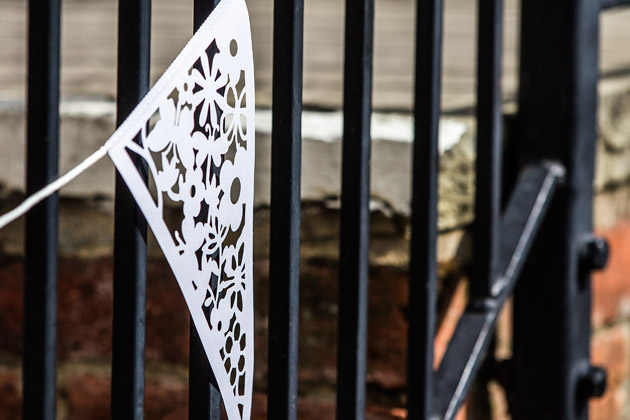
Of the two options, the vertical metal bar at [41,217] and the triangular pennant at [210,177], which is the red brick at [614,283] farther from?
the vertical metal bar at [41,217]

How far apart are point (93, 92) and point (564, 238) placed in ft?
1.91

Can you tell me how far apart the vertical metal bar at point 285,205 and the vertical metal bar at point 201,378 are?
0.25 feet

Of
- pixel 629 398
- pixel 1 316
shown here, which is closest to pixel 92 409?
pixel 1 316

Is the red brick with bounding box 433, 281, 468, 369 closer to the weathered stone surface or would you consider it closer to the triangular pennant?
the weathered stone surface

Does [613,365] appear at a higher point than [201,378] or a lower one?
lower

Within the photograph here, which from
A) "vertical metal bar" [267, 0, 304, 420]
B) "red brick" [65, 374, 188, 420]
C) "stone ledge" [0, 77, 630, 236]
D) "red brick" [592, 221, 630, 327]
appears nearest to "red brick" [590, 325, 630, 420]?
"red brick" [592, 221, 630, 327]

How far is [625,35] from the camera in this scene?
1.76 meters

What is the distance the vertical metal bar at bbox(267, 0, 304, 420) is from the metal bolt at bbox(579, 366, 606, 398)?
54cm

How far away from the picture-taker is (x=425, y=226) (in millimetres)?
786

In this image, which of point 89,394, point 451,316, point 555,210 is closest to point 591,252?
point 555,210

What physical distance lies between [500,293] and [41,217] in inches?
21.3

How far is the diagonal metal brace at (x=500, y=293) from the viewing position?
0.84 meters

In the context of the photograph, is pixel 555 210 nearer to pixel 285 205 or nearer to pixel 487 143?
pixel 487 143

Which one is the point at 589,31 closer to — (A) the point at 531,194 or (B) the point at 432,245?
(A) the point at 531,194
